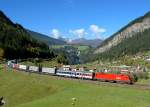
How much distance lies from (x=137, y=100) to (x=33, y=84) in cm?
4517

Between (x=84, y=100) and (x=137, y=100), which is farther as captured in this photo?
(x=84, y=100)

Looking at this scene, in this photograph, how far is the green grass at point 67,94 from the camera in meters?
64.1

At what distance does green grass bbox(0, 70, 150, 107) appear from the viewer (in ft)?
210

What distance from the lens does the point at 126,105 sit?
59.6 metres

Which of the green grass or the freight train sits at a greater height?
the freight train

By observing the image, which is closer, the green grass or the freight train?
the green grass

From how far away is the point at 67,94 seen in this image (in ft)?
258

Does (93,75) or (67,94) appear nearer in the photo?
(67,94)

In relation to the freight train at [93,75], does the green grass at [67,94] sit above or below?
below

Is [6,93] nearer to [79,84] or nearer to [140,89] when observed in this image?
[79,84]

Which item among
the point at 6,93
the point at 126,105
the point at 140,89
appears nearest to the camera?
the point at 126,105

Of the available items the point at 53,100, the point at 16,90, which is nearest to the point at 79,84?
the point at 16,90

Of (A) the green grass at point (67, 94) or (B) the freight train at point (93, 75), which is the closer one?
(A) the green grass at point (67, 94)

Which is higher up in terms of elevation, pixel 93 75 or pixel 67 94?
pixel 93 75
